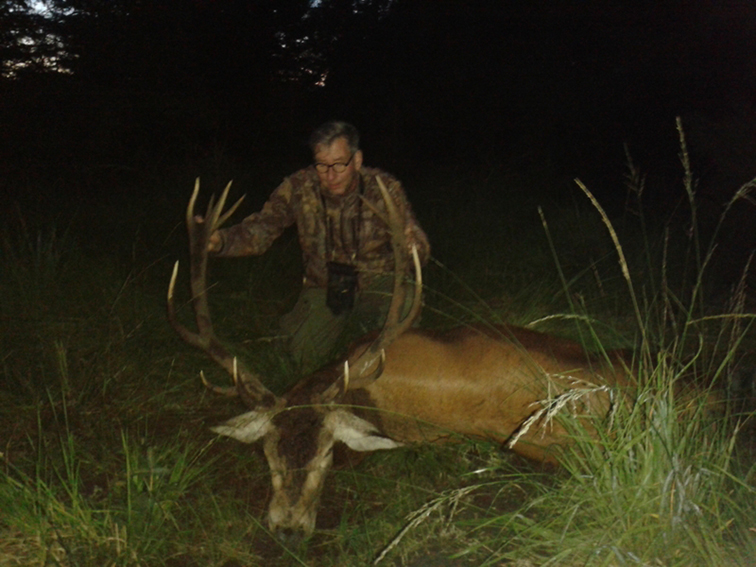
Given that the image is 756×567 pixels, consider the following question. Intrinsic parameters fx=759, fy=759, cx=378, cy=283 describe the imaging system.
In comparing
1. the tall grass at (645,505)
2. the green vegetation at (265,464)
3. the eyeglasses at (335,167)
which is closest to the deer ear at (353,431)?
the green vegetation at (265,464)

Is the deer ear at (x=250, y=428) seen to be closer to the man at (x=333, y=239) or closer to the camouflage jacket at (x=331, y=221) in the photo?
the man at (x=333, y=239)

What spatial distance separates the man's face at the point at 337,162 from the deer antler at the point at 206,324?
0.64m

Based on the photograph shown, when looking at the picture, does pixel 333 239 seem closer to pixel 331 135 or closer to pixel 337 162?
pixel 337 162

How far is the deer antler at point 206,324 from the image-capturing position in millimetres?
2725

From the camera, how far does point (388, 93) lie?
12.4 meters

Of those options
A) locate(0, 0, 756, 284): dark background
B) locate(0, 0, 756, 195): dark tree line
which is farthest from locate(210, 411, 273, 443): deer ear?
locate(0, 0, 756, 195): dark tree line

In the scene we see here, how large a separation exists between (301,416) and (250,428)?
19cm

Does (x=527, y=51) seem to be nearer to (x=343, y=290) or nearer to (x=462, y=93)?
(x=462, y=93)

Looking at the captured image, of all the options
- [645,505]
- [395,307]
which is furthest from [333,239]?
[645,505]

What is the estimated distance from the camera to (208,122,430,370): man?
3691mm

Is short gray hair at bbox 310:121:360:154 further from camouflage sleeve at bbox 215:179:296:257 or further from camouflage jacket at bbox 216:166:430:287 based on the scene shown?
camouflage sleeve at bbox 215:179:296:257

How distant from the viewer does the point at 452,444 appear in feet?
9.68

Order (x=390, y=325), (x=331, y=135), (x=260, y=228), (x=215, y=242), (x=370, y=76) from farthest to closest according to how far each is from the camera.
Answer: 1. (x=370, y=76)
2. (x=260, y=228)
3. (x=331, y=135)
4. (x=215, y=242)
5. (x=390, y=325)

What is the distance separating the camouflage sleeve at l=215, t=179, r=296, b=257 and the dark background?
297 centimetres
